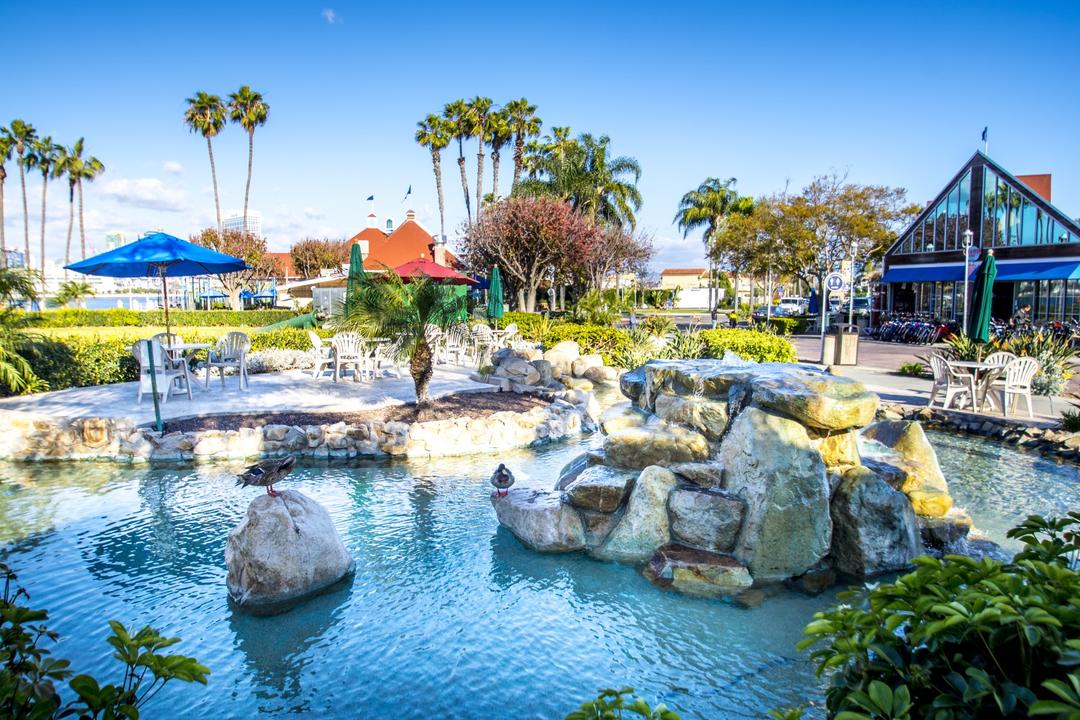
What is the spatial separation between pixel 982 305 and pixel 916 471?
308 inches

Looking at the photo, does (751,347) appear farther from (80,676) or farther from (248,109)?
(248,109)

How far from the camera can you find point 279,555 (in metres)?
4.80

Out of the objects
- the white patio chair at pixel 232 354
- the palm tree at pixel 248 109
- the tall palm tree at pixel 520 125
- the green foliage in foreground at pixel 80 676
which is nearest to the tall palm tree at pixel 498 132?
the tall palm tree at pixel 520 125

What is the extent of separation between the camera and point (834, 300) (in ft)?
152

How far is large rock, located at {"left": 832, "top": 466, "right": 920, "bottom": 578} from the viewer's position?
5168 millimetres

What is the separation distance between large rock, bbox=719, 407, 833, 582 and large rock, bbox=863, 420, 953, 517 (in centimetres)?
125

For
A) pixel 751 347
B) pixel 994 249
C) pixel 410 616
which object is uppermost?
pixel 994 249

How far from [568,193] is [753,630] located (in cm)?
3068

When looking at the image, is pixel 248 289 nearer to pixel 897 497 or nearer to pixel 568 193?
pixel 568 193

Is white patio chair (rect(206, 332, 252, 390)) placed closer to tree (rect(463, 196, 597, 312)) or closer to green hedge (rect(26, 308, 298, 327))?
tree (rect(463, 196, 597, 312))

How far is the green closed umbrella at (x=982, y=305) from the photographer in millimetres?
12039

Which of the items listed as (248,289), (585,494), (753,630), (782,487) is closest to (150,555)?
(585,494)

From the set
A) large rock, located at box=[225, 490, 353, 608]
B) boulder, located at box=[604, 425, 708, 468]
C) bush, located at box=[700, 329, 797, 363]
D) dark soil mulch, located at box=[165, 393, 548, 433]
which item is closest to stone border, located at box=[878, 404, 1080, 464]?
bush, located at box=[700, 329, 797, 363]

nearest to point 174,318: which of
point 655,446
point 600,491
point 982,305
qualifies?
point 600,491
